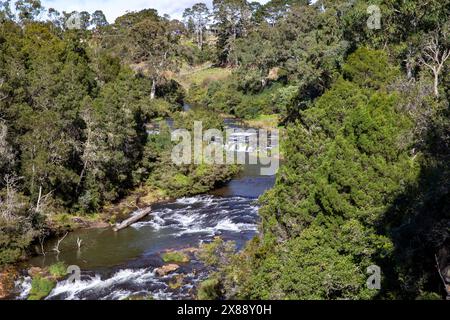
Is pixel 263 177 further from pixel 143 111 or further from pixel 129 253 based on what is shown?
pixel 129 253

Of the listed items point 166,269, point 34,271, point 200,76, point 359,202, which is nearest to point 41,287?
point 34,271

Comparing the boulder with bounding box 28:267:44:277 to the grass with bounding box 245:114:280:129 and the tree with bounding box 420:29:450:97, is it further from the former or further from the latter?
the grass with bounding box 245:114:280:129

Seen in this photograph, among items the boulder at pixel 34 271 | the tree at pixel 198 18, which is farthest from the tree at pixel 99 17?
the boulder at pixel 34 271

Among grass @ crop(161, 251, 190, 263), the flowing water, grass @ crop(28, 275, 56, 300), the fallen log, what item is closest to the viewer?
grass @ crop(28, 275, 56, 300)

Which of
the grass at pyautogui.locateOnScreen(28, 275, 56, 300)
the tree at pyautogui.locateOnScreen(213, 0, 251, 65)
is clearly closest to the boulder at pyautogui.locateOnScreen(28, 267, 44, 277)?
the grass at pyautogui.locateOnScreen(28, 275, 56, 300)

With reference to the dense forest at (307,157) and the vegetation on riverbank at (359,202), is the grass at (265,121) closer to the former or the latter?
the dense forest at (307,157)

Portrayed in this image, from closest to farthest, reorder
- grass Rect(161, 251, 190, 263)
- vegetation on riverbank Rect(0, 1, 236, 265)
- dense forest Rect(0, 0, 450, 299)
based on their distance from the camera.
→ dense forest Rect(0, 0, 450, 299), grass Rect(161, 251, 190, 263), vegetation on riverbank Rect(0, 1, 236, 265)
